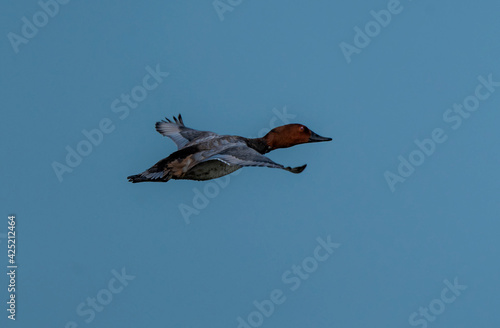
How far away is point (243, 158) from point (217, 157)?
350 millimetres

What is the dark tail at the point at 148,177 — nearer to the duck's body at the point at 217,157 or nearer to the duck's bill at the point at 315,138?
the duck's body at the point at 217,157

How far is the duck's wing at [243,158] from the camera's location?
862 centimetres

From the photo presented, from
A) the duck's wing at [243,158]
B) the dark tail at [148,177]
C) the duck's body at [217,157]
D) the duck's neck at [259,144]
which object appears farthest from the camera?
the duck's neck at [259,144]

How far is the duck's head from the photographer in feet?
34.4

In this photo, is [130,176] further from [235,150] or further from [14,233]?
[14,233]

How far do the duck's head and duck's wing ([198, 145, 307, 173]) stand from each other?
3.08 feet

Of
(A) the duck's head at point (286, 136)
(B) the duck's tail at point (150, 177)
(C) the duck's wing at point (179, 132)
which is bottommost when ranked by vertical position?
(A) the duck's head at point (286, 136)

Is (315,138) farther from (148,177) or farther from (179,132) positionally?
(148,177)

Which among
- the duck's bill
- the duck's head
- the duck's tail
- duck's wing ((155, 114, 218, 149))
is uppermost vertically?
duck's wing ((155, 114, 218, 149))

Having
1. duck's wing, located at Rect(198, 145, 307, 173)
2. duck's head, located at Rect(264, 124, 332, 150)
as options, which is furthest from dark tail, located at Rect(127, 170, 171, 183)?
duck's head, located at Rect(264, 124, 332, 150)

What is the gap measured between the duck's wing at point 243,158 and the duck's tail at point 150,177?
0.49 metres

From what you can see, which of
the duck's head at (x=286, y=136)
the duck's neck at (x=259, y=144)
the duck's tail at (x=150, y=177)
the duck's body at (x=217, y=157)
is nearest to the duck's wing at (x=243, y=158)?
the duck's body at (x=217, y=157)

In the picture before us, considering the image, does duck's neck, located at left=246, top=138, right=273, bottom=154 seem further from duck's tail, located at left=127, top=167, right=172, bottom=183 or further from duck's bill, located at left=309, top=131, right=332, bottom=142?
duck's tail, located at left=127, top=167, right=172, bottom=183

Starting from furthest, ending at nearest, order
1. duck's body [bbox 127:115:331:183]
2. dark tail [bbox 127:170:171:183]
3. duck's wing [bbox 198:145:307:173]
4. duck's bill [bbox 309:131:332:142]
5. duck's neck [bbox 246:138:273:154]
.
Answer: duck's bill [bbox 309:131:332:142] → duck's neck [bbox 246:138:273:154] → dark tail [bbox 127:170:171:183] → duck's body [bbox 127:115:331:183] → duck's wing [bbox 198:145:307:173]
